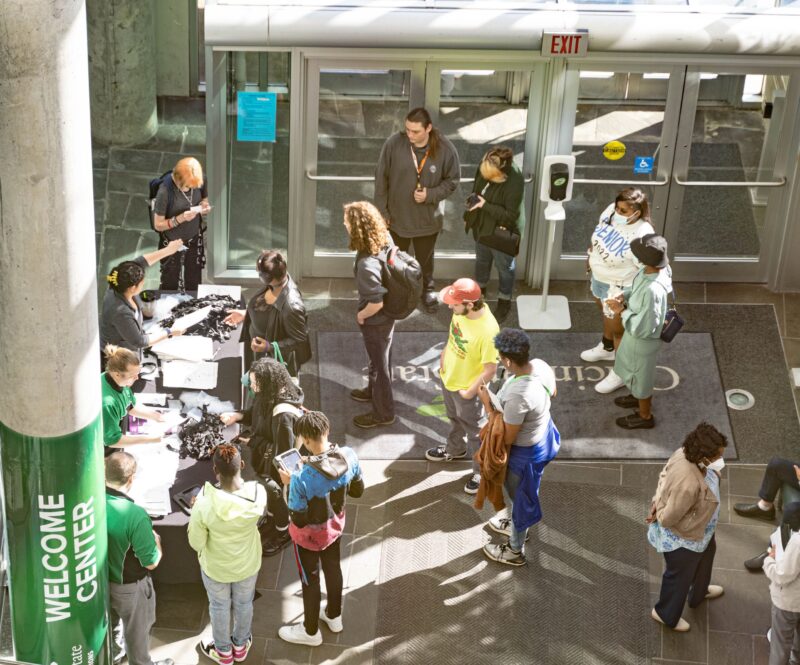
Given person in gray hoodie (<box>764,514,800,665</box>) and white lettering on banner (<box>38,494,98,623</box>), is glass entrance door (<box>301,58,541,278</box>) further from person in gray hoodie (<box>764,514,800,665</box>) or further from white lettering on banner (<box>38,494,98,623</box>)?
white lettering on banner (<box>38,494,98,623</box>)

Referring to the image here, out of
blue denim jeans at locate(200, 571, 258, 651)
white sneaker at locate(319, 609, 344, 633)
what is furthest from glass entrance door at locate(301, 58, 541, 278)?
blue denim jeans at locate(200, 571, 258, 651)

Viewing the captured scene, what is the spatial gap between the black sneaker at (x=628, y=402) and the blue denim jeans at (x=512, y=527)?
1685 mm

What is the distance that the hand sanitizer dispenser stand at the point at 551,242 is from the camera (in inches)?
425

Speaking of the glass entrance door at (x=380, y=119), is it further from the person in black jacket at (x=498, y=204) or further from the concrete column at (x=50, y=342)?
the concrete column at (x=50, y=342)

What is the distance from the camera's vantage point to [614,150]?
11.4 metres

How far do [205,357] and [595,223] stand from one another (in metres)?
4.09

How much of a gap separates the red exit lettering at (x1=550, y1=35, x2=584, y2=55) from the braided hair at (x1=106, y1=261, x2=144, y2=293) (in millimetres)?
4012

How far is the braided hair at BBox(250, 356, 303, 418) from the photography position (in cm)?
828

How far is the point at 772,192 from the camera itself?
458 inches

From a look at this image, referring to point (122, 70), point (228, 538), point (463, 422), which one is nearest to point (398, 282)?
point (463, 422)

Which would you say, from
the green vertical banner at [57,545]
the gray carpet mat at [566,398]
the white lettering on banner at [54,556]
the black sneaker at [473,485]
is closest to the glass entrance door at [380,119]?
the gray carpet mat at [566,398]

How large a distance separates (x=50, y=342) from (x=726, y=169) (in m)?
7.34

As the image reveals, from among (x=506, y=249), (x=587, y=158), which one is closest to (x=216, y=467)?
(x=506, y=249)

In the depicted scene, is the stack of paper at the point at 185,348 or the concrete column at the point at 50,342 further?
the stack of paper at the point at 185,348
